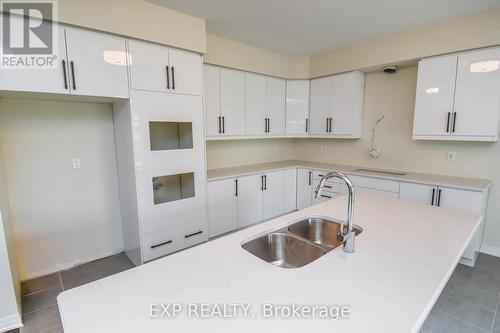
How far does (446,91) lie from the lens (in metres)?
2.82

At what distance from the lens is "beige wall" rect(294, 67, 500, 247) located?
289 centimetres

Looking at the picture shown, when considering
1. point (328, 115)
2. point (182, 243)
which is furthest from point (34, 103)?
point (328, 115)

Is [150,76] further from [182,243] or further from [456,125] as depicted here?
[456,125]

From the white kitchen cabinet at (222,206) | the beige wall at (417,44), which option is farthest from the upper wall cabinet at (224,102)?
the beige wall at (417,44)

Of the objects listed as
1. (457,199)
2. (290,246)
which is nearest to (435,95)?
(457,199)

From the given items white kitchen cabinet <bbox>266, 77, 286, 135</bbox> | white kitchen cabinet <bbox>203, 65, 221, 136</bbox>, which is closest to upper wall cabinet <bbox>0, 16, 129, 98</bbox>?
white kitchen cabinet <bbox>203, 65, 221, 136</bbox>

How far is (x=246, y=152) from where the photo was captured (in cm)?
418

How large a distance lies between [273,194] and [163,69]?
2325 millimetres

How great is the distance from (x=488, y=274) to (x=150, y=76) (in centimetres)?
386

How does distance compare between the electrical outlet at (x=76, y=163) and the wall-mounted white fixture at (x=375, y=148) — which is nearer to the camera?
the electrical outlet at (x=76, y=163)

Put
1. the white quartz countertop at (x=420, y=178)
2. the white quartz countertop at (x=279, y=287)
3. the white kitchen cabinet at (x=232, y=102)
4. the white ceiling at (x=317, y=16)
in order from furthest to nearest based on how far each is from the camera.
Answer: the white kitchen cabinet at (x=232, y=102)
the white quartz countertop at (x=420, y=178)
the white ceiling at (x=317, y=16)
the white quartz countertop at (x=279, y=287)

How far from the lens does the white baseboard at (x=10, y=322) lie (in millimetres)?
1794

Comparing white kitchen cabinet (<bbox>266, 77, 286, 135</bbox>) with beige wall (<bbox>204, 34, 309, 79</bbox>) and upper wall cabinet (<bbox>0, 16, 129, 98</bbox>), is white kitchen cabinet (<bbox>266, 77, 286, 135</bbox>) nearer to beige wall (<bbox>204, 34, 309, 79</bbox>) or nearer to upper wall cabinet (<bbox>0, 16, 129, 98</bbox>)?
beige wall (<bbox>204, 34, 309, 79</bbox>)

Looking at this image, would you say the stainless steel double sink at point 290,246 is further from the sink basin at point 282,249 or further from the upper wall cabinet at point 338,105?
the upper wall cabinet at point 338,105
